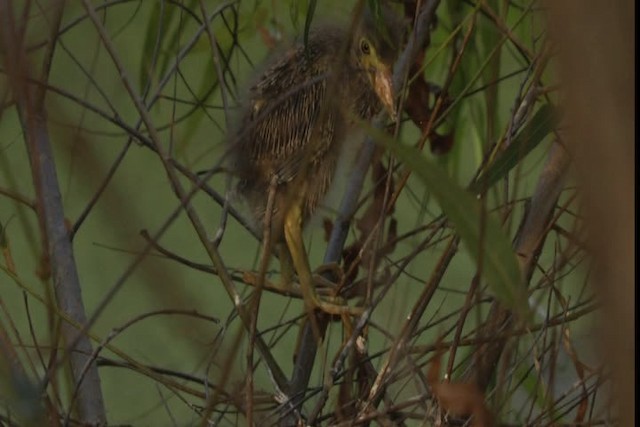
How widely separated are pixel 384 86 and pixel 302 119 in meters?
0.10

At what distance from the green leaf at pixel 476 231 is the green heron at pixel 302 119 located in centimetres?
46

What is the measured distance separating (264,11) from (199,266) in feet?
1.64

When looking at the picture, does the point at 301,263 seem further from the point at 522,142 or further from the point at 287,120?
the point at 522,142

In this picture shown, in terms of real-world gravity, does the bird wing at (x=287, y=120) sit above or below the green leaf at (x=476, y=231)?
above

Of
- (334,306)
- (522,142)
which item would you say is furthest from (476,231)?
(334,306)

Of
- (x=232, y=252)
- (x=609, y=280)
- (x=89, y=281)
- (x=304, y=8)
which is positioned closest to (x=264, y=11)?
(x=304, y=8)

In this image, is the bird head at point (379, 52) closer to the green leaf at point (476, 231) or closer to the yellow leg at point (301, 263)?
the yellow leg at point (301, 263)

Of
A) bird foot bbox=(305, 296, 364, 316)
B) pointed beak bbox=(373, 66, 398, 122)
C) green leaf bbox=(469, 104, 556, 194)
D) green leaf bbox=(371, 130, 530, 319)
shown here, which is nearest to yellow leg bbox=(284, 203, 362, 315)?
bird foot bbox=(305, 296, 364, 316)

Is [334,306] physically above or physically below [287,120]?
below

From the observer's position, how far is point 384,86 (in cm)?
98

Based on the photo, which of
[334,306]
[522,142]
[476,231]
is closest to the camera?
[476,231]

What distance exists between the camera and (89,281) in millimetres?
1955

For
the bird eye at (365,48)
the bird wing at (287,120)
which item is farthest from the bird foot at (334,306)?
the bird eye at (365,48)

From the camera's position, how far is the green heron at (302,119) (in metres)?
1.02
